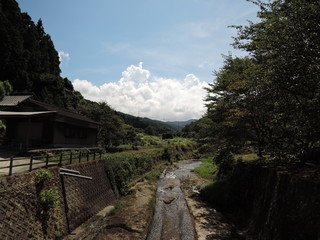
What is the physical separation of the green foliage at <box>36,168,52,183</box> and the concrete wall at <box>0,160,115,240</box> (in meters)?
0.20

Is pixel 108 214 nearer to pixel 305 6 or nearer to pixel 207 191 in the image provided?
A: pixel 207 191

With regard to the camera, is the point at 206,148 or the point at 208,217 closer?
the point at 208,217

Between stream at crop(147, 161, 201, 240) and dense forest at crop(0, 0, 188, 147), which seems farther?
dense forest at crop(0, 0, 188, 147)

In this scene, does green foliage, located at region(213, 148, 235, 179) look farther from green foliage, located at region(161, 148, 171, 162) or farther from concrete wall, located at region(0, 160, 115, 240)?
green foliage, located at region(161, 148, 171, 162)

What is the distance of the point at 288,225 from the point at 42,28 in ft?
249

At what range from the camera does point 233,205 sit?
15930 mm

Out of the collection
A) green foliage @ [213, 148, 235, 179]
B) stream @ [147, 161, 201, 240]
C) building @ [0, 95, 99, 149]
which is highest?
building @ [0, 95, 99, 149]

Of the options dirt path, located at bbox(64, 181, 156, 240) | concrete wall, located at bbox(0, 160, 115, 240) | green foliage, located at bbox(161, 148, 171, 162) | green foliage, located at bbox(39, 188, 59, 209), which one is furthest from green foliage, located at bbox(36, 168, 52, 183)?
green foliage, located at bbox(161, 148, 171, 162)

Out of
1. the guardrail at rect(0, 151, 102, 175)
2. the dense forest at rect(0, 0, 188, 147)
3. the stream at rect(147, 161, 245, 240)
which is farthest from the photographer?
the dense forest at rect(0, 0, 188, 147)

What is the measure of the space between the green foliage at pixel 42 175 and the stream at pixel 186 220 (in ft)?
22.1

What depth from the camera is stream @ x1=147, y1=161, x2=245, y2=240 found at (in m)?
11.8

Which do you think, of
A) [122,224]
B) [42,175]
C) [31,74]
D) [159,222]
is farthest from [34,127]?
[31,74]

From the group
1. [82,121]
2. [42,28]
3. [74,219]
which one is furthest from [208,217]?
[42,28]

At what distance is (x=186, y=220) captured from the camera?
13.9 metres
